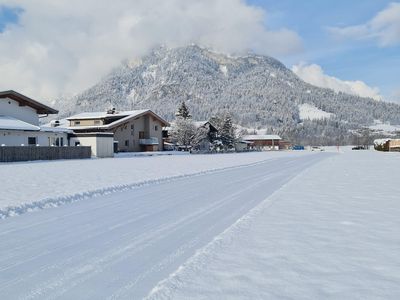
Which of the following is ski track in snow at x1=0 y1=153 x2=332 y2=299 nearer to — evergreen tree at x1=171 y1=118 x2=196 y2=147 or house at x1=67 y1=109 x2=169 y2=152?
house at x1=67 y1=109 x2=169 y2=152

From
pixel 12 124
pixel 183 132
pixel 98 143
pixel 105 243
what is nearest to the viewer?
pixel 105 243

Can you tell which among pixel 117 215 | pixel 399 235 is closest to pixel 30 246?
pixel 117 215

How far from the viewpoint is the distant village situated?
3978cm

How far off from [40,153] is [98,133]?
13.5m

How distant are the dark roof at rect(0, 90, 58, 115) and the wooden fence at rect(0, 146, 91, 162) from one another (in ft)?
26.2

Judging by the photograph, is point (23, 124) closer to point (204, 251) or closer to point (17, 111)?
point (17, 111)

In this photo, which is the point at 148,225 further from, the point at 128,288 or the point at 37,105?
the point at 37,105

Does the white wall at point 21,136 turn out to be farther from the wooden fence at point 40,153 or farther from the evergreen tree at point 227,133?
the evergreen tree at point 227,133

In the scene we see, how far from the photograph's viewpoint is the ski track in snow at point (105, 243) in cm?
490

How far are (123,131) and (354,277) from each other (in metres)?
65.8

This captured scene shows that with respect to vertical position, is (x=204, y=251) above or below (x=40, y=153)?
below

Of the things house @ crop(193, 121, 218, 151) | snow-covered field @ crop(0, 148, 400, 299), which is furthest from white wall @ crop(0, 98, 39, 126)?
house @ crop(193, 121, 218, 151)

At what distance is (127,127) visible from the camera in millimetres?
69375

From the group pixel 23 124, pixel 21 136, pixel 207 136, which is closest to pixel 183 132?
pixel 207 136
